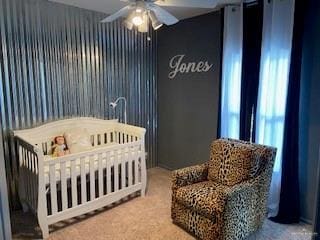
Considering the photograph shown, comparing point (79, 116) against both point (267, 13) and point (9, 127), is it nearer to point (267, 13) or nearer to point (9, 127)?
point (9, 127)

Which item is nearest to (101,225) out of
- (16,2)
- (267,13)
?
(16,2)

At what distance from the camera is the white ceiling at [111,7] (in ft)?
9.96

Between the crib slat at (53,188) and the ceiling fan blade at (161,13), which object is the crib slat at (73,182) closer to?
the crib slat at (53,188)

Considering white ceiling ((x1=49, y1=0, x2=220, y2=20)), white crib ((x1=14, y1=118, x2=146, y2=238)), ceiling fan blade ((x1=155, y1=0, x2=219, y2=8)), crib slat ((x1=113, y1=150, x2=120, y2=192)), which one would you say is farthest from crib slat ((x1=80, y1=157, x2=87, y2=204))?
white ceiling ((x1=49, y1=0, x2=220, y2=20))

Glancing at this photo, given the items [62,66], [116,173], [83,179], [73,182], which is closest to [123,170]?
[116,173]

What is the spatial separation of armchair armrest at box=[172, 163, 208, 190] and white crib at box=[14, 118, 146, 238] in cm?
79

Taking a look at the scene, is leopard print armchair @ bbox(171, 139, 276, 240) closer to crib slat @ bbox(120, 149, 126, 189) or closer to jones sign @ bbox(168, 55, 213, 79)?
crib slat @ bbox(120, 149, 126, 189)

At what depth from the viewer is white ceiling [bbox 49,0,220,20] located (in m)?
3.04

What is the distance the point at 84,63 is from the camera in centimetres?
344

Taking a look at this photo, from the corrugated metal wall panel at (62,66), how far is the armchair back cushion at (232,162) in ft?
6.11

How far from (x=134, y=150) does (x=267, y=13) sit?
2281 mm

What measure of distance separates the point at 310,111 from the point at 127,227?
2.34 m

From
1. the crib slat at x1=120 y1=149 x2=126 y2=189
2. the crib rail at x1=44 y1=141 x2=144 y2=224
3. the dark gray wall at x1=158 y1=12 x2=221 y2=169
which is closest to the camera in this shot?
the crib rail at x1=44 y1=141 x2=144 y2=224

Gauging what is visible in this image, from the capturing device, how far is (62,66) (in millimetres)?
3217
